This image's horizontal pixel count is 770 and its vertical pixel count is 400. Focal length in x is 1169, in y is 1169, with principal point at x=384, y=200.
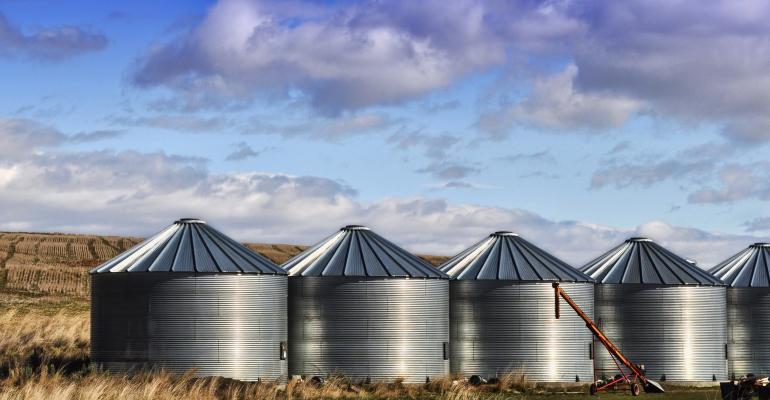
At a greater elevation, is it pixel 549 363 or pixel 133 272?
pixel 133 272

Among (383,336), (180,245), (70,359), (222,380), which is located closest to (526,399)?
(383,336)

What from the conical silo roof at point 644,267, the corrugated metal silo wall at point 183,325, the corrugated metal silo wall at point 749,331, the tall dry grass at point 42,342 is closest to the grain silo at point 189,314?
the corrugated metal silo wall at point 183,325

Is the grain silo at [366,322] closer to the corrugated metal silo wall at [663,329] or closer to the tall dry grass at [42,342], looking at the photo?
the tall dry grass at [42,342]

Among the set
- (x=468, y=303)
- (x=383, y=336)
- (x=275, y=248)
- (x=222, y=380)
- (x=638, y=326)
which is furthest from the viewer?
(x=275, y=248)

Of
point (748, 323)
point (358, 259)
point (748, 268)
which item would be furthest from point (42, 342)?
A: point (748, 268)

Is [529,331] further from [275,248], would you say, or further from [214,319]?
[275,248]

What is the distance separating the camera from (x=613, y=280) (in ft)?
198

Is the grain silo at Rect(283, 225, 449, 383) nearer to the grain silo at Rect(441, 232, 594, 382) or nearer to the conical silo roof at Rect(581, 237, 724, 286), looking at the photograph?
the grain silo at Rect(441, 232, 594, 382)

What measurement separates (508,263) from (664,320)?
9.15 metres

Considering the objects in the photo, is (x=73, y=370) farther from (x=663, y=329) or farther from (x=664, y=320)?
(x=664, y=320)

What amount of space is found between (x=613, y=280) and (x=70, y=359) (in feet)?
90.3

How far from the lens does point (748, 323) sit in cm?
6388

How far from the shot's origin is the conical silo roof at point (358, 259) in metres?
52.9

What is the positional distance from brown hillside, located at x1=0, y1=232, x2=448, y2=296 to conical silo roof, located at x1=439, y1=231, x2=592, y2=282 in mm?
47712
